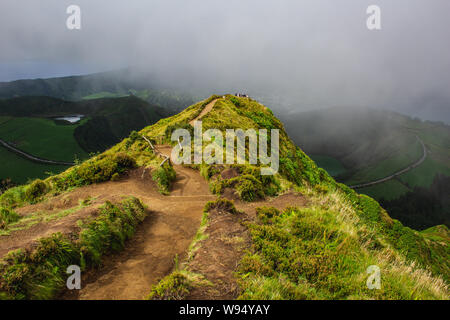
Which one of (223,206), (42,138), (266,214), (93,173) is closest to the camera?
(266,214)

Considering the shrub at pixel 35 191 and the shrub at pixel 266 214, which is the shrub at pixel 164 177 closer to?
the shrub at pixel 35 191

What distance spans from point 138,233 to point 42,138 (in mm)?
165785

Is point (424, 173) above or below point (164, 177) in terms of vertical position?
below

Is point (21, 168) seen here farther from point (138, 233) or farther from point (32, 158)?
point (138, 233)

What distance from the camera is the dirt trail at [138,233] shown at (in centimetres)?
591

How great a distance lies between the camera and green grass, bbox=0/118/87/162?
122 metres

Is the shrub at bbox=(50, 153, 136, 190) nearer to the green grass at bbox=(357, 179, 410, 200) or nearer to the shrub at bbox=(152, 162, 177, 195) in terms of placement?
the shrub at bbox=(152, 162, 177, 195)

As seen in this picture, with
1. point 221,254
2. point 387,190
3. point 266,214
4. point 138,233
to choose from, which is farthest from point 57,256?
point 387,190

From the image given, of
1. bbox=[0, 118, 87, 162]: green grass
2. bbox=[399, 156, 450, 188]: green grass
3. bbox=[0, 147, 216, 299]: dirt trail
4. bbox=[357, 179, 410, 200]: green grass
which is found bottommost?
bbox=[357, 179, 410, 200]: green grass

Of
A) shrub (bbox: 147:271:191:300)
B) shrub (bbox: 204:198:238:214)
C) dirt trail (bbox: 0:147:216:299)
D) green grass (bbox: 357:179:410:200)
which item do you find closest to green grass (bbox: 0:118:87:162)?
dirt trail (bbox: 0:147:216:299)

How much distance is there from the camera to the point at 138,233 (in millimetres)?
8859

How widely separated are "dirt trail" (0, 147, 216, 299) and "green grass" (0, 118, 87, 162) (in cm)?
12304
